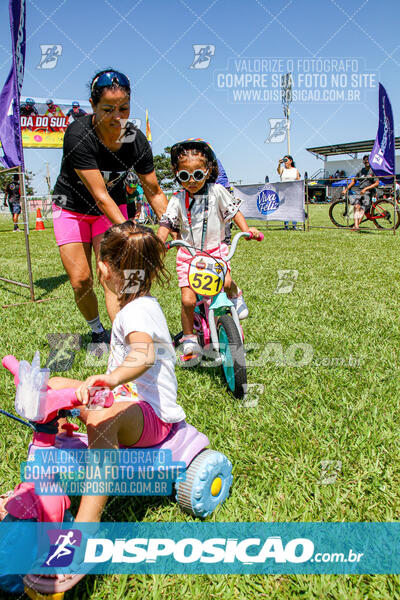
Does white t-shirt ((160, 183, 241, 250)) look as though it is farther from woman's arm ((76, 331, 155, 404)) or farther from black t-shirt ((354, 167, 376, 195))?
black t-shirt ((354, 167, 376, 195))

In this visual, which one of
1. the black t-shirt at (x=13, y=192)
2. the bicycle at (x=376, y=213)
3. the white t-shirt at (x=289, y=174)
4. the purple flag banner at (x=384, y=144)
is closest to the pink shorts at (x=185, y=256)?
the bicycle at (x=376, y=213)

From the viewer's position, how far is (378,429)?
2262mm

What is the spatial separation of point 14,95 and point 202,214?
3339 millimetres

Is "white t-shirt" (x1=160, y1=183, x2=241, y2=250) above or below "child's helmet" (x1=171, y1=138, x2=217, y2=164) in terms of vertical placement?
below

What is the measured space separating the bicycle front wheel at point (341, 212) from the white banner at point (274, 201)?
1.60 meters

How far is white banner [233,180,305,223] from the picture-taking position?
466 inches

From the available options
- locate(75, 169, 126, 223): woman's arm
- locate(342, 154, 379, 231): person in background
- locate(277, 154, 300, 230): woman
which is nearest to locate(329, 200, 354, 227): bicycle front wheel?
locate(342, 154, 379, 231): person in background

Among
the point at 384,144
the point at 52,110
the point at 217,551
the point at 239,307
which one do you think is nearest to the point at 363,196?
the point at 384,144

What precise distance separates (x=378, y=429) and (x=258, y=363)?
1039mm

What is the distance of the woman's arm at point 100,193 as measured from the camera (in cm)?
264

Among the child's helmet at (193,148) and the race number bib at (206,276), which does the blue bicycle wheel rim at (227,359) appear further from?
the child's helmet at (193,148)

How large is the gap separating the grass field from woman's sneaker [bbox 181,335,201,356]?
0.14 meters

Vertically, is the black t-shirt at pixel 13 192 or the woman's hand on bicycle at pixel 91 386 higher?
the black t-shirt at pixel 13 192

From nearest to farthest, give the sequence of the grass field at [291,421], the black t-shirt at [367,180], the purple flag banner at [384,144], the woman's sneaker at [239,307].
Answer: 1. the grass field at [291,421]
2. the woman's sneaker at [239,307]
3. the purple flag banner at [384,144]
4. the black t-shirt at [367,180]
